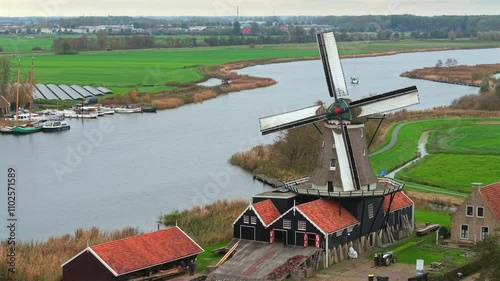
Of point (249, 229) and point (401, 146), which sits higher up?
point (249, 229)

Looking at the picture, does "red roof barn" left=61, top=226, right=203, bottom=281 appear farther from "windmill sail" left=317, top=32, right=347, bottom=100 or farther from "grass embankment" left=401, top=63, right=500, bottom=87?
"grass embankment" left=401, top=63, right=500, bottom=87

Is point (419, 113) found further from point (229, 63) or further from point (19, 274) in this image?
point (229, 63)

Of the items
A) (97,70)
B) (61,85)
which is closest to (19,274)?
(61,85)

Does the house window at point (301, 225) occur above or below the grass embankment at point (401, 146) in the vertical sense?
above

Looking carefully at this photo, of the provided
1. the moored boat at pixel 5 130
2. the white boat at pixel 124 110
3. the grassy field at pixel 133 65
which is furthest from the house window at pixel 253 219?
the grassy field at pixel 133 65

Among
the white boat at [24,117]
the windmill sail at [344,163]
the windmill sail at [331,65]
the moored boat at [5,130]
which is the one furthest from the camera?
the white boat at [24,117]

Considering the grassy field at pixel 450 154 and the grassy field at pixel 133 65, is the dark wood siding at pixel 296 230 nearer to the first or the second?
the grassy field at pixel 450 154

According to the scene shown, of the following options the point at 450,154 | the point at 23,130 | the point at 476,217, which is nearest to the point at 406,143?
the point at 450,154

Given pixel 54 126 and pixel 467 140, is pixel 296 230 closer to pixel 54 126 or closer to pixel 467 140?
pixel 467 140
